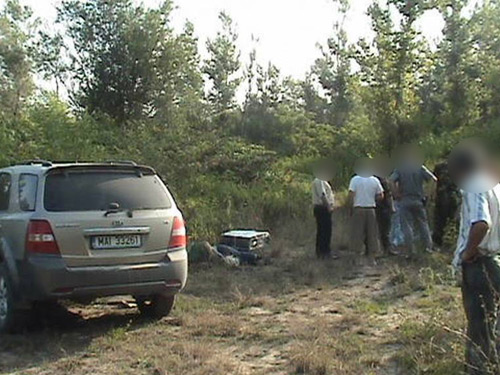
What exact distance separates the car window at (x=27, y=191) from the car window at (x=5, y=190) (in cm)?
31

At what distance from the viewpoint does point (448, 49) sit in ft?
85.6

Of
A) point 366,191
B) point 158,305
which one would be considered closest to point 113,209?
point 158,305

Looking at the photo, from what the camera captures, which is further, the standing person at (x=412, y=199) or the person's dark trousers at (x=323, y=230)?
the person's dark trousers at (x=323, y=230)

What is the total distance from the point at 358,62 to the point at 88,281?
1749cm

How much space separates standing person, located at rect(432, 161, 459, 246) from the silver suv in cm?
633

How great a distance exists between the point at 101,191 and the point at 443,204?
7.22 meters

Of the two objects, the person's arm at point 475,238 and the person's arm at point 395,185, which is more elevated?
the person's arm at point 395,185

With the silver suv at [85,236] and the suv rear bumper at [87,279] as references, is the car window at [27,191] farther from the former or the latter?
the suv rear bumper at [87,279]

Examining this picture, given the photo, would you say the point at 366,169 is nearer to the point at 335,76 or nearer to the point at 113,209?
the point at 113,209

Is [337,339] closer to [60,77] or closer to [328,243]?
[328,243]

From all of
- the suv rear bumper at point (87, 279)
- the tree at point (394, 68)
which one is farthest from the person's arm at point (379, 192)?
the tree at point (394, 68)

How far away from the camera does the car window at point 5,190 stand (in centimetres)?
776

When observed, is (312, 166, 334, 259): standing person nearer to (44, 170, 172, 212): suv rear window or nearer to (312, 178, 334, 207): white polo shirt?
(312, 178, 334, 207): white polo shirt

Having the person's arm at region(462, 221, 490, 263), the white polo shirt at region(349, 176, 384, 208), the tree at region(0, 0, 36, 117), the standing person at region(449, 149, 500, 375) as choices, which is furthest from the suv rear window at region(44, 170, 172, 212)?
the tree at region(0, 0, 36, 117)
